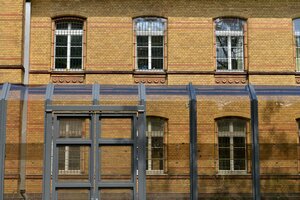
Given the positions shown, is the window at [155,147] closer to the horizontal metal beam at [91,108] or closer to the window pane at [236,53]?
the horizontal metal beam at [91,108]

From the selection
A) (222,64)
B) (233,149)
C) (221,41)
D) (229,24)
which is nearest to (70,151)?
(233,149)

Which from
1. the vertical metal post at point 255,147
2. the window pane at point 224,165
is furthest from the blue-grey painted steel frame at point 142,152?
the vertical metal post at point 255,147

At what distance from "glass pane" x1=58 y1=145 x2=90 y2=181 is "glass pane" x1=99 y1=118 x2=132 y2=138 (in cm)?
47

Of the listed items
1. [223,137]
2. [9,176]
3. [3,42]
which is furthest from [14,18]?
[223,137]

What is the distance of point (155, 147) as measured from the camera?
9.82m

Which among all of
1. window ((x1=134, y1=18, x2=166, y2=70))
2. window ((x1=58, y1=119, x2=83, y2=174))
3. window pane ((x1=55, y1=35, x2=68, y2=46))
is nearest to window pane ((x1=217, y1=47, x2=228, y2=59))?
window ((x1=134, y1=18, x2=166, y2=70))

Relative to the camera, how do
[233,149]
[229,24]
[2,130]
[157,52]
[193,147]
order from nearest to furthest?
[2,130] < [193,147] < [233,149] < [157,52] < [229,24]

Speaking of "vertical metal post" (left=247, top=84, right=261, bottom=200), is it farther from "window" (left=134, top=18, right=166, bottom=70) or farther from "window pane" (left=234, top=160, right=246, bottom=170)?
"window" (left=134, top=18, right=166, bottom=70)

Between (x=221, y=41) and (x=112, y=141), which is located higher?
(x=221, y=41)

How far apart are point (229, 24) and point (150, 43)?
2.71 metres

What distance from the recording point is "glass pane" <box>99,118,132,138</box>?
950 centimetres

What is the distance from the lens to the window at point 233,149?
966cm

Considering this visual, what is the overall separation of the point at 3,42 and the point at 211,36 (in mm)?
6553

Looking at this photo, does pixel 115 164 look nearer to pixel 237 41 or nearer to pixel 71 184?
pixel 71 184
